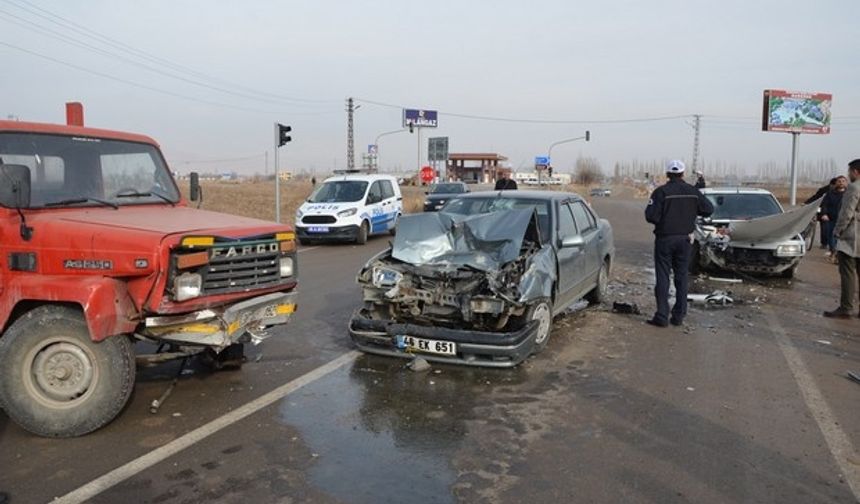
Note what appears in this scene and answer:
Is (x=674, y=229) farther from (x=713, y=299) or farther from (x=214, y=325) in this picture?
(x=214, y=325)

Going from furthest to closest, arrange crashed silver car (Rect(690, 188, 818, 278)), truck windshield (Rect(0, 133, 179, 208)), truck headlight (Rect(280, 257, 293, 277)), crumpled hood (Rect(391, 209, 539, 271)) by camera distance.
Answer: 1. crashed silver car (Rect(690, 188, 818, 278))
2. crumpled hood (Rect(391, 209, 539, 271))
3. truck headlight (Rect(280, 257, 293, 277))
4. truck windshield (Rect(0, 133, 179, 208))

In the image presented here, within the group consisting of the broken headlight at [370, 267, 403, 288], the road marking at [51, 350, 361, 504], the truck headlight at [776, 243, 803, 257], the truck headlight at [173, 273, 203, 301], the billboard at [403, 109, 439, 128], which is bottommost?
the road marking at [51, 350, 361, 504]

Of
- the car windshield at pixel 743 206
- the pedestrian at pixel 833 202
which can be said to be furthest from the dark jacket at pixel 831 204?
the car windshield at pixel 743 206

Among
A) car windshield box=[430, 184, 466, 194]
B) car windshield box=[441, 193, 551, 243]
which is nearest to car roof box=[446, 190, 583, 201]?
car windshield box=[441, 193, 551, 243]

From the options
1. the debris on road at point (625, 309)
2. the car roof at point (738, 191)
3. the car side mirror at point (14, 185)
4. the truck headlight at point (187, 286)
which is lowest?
the debris on road at point (625, 309)

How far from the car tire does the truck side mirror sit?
17.4 ft

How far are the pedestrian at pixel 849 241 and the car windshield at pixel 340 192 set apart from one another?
1225cm

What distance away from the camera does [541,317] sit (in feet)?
21.0

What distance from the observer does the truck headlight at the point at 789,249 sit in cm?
1121

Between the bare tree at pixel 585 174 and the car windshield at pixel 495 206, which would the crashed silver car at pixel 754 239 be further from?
the bare tree at pixel 585 174

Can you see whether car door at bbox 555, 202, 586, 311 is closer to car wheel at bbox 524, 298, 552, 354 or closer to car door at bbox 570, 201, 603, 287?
car door at bbox 570, 201, 603, 287

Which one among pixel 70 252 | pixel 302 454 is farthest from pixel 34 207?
pixel 302 454

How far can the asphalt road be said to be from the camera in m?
3.83

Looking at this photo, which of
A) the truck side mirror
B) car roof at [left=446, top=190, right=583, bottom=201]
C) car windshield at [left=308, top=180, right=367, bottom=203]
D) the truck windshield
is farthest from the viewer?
car windshield at [left=308, top=180, right=367, bottom=203]
